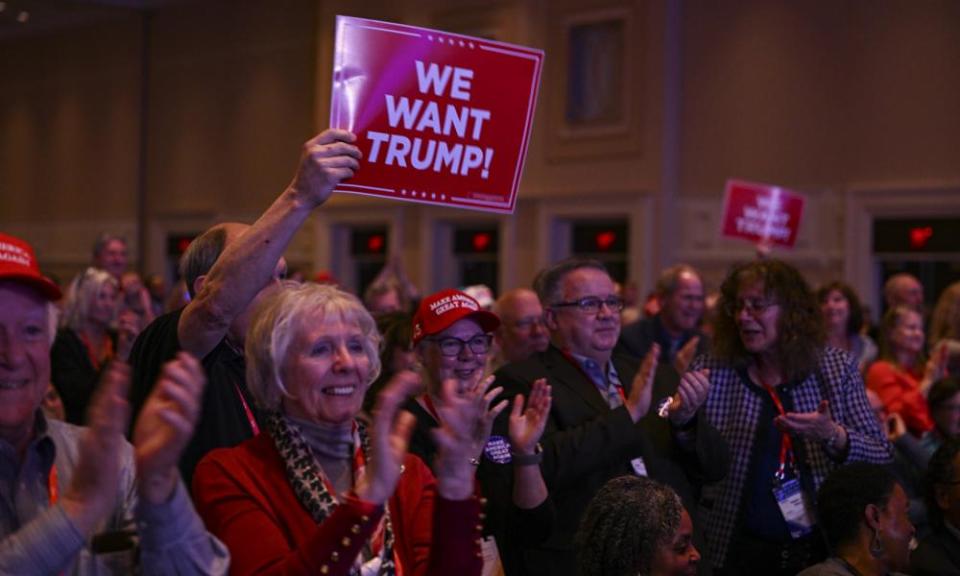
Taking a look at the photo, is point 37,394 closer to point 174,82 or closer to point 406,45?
point 406,45

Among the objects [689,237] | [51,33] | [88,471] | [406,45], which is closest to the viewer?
[88,471]

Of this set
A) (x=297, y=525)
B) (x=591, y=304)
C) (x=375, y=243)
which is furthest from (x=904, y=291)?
(x=375, y=243)

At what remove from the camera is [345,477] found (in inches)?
101

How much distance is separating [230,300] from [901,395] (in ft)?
15.0

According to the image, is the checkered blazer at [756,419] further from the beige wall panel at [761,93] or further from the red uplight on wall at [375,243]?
the red uplight on wall at [375,243]

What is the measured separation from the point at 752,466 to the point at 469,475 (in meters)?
2.18

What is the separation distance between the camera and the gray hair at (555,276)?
4.45 metres

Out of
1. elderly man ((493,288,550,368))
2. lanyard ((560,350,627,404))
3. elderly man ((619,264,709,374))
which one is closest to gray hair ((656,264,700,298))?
elderly man ((619,264,709,374))

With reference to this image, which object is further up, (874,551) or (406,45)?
(406,45)

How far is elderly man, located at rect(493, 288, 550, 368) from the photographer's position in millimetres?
6090

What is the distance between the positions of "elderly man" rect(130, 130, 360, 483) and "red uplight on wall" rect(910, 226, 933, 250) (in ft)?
32.6

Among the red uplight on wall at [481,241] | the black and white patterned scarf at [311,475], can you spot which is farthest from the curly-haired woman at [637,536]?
the red uplight on wall at [481,241]

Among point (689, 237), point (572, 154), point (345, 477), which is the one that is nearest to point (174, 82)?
point (572, 154)

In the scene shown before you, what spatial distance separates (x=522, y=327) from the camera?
6109 mm
